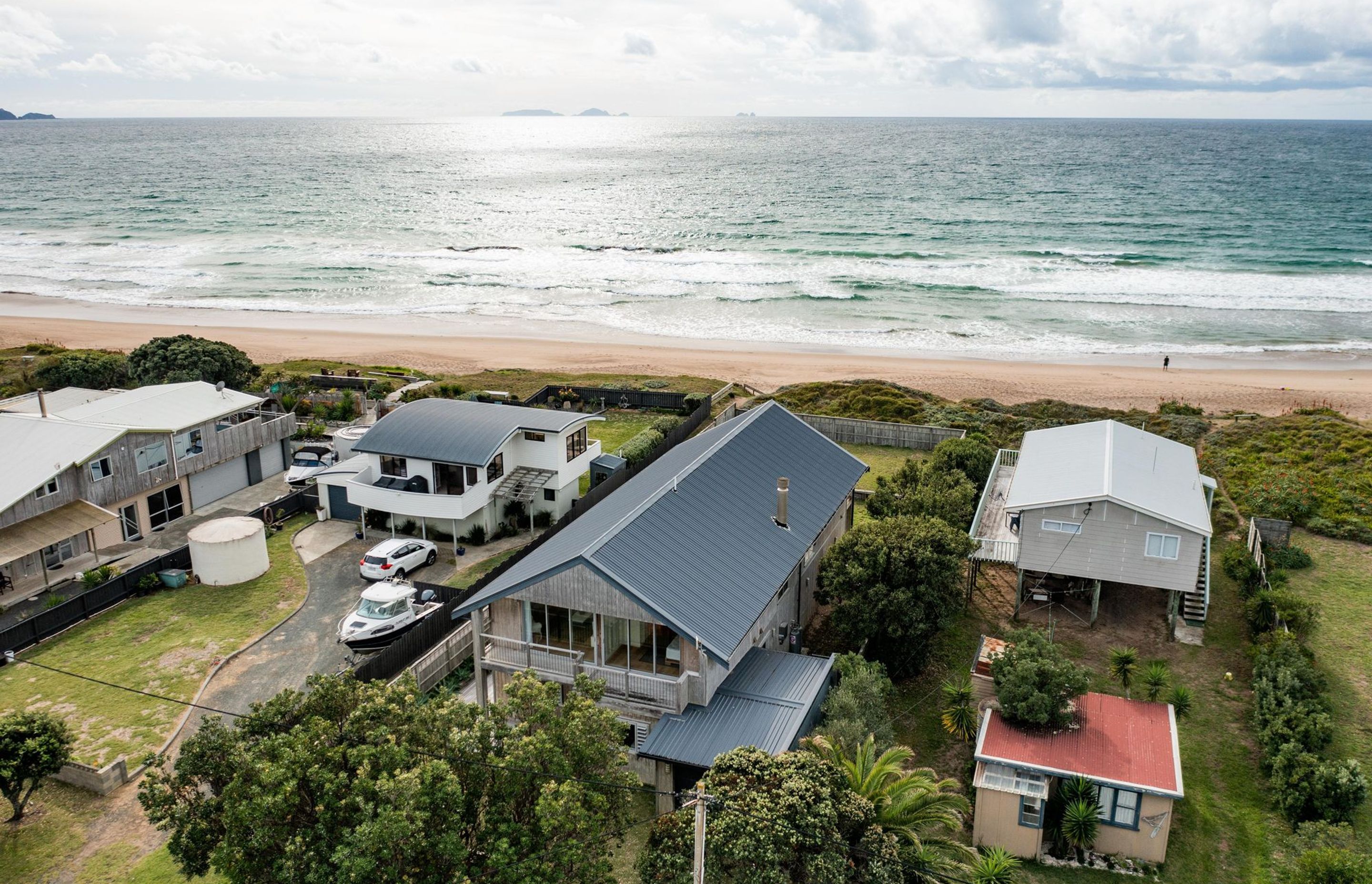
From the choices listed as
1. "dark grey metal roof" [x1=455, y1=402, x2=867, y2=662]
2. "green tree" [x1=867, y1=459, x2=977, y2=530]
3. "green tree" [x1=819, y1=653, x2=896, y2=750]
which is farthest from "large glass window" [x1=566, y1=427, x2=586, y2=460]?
"green tree" [x1=819, y1=653, x2=896, y2=750]

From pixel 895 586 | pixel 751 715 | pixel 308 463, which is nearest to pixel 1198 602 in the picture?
pixel 895 586

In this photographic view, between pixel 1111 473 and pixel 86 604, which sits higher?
pixel 1111 473

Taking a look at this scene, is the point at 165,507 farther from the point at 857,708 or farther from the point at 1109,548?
the point at 1109,548

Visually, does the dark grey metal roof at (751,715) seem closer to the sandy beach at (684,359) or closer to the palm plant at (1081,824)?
the palm plant at (1081,824)

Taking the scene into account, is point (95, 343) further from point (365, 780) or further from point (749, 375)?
point (365, 780)

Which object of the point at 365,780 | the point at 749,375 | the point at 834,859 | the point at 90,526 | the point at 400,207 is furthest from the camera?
the point at 400,207

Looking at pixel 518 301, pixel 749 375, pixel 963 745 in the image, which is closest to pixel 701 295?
pixel 518 301

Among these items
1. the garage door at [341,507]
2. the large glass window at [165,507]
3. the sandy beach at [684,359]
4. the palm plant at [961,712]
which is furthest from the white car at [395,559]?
the sandy beach at [684,359]
